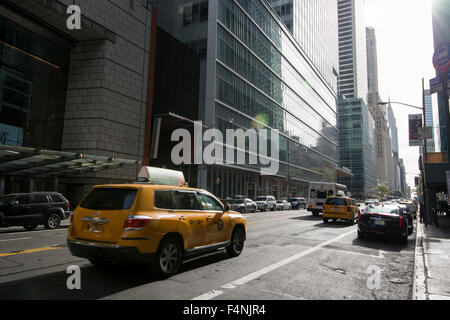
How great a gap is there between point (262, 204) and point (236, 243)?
2843cm

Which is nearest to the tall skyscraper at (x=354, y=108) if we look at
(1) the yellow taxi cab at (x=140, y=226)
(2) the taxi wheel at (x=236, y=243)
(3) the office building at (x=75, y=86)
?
(3) the office building at (x=75, y=86)

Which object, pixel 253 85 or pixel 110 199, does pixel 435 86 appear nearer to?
pixel 110 199

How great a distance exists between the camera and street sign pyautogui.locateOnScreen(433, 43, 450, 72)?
15.4 meters

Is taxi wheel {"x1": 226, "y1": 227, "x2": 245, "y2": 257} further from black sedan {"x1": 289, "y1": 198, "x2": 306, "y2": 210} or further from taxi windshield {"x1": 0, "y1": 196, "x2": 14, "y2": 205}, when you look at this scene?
black sedan {"x1": 289, "y1": 198, "x2": 306, "y2": 210}

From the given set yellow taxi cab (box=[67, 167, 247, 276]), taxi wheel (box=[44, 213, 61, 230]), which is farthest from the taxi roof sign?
yellow taxi cab (box=[67, 167, 247, 276])

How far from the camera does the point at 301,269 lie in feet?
22.5

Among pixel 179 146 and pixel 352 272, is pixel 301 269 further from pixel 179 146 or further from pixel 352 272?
pixel 179 146

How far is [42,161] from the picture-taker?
1733 cm

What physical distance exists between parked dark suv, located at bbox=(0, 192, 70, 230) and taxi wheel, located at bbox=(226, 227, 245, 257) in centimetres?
965

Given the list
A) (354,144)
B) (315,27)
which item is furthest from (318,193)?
(354,144)

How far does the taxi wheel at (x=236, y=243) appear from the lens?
25.9 ft

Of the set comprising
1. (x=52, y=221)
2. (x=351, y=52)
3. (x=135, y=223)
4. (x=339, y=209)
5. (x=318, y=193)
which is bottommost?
(x=52, y=221)
